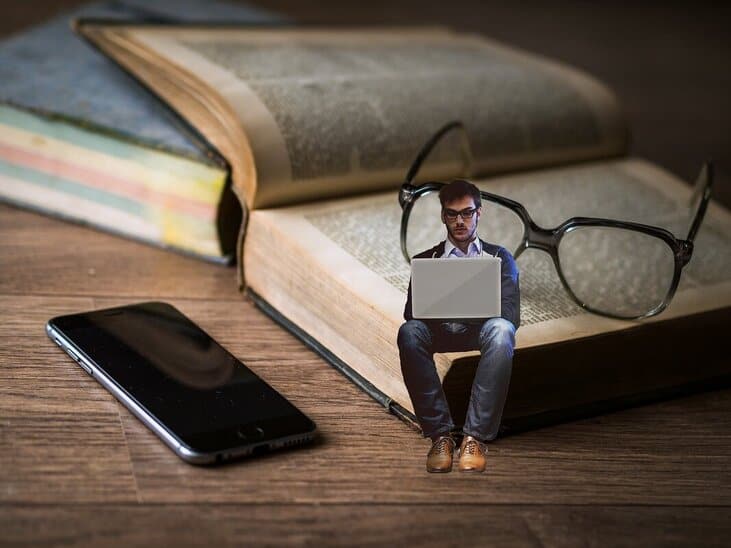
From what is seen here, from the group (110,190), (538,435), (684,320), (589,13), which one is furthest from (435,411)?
(589,13)

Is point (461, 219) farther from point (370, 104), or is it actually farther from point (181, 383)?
point (370, 104)

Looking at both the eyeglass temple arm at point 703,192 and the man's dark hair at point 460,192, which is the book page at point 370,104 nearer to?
the eyeglass temple arm at point 703,192

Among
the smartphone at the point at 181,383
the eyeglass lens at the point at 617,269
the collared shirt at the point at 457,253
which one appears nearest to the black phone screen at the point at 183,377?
the smartphone at the point at 181,383

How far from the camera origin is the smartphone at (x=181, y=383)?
1.98 ft

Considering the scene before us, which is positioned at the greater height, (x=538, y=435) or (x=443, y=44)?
(x=443, y=44)

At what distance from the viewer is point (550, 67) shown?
107 centimetres

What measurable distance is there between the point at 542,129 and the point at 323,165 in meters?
0.22

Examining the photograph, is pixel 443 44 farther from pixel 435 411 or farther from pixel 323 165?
pixel 435 411

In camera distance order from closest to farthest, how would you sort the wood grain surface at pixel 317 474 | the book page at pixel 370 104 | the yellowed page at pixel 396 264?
the wood grain surface at pixel 317 474 → the yellowed page at pixel 396 264 → the book page at pixel 370 104

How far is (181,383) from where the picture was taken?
65 cm

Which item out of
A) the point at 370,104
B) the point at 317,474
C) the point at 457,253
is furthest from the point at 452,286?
the point at 370,104

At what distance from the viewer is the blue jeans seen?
0.59 meters

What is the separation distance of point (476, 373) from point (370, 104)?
36 centimetres

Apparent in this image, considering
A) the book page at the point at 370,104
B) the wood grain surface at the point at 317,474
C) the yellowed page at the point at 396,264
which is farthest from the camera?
the book page at the point at 370,104
